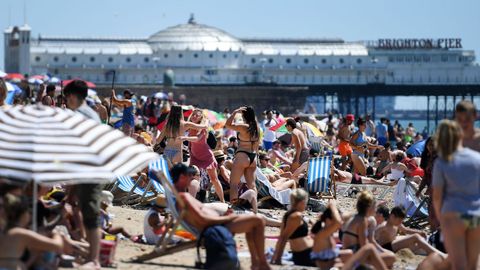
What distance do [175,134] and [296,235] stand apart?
10.5 feet

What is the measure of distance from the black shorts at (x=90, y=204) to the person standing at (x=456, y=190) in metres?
1.98

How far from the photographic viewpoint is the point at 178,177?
8188 millimetres

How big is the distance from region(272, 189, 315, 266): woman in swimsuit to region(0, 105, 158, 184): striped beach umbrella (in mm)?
1246

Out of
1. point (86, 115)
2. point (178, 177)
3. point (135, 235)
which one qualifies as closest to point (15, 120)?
point (86, 115)

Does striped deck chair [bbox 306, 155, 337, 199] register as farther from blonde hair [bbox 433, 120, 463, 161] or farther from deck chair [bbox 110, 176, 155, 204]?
blonde hair [bbox 433, 120, 463, 161]

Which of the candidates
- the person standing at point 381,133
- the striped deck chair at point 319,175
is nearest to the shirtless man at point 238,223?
the striped deck chair at point 319,175

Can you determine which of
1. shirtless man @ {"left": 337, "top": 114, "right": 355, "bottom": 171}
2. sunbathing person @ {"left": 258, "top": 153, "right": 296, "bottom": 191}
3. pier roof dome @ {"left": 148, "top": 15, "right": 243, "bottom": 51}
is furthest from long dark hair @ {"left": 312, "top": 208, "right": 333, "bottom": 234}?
pier roof dome @ {"left": 148, "top": 15, "right": 243, "bottom": 51}

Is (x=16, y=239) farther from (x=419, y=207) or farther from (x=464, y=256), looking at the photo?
(x=419, y=207)

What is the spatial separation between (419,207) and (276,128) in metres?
8.55

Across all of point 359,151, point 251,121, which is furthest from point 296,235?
point 359,151

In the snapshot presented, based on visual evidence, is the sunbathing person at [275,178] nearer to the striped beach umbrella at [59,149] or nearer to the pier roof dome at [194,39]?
the striped beach umbrella at [59,149]

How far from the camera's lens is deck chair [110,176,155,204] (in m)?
11.7

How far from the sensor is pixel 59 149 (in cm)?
712

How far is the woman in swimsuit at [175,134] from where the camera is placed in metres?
11.4
